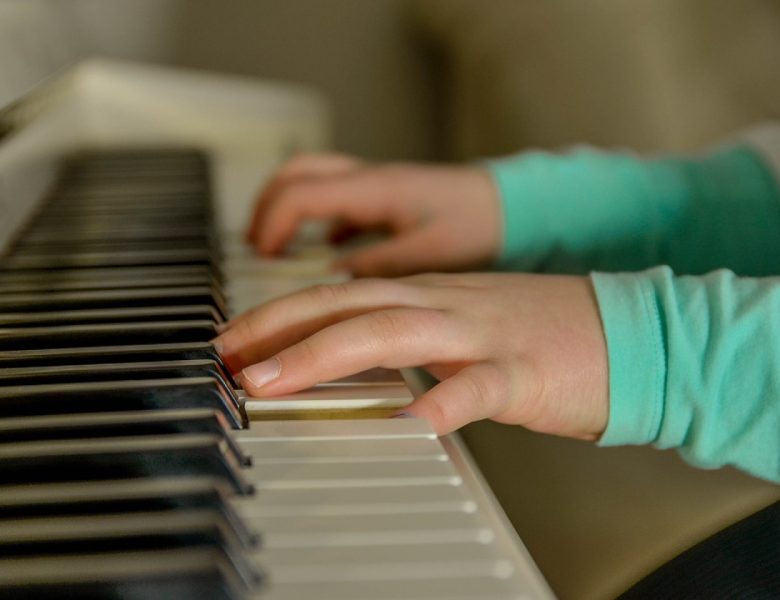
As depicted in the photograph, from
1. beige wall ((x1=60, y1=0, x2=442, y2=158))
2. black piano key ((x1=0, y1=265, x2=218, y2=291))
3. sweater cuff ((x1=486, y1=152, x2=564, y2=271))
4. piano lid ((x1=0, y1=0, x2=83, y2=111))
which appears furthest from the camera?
beige wall ((x1=60, y1=0, x2=442, y2=158))

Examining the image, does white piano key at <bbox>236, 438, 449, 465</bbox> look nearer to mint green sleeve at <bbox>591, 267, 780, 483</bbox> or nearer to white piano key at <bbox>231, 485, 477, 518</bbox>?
white piano key at <bbox>231, 485, 477, 518</bbox>

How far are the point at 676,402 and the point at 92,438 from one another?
1.05 ft

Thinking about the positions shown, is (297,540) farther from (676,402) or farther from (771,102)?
(771,102)

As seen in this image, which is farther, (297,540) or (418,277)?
(418,277)

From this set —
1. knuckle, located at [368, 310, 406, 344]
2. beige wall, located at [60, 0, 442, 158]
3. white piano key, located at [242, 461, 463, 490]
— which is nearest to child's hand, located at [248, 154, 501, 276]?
knuckle, located at [368, 310, 406, 344]

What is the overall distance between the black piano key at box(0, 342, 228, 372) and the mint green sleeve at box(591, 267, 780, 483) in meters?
0.23

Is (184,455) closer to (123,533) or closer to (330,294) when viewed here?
(123,533)

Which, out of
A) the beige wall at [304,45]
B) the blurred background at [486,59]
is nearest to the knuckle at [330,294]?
the blurred background at [486,59]

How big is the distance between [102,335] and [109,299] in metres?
0.07

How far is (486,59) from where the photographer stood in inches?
58.6

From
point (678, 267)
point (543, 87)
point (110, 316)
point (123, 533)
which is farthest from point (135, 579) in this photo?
point (543, 87)

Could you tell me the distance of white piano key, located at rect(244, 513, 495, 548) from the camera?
337mm

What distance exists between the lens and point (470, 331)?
0.50m

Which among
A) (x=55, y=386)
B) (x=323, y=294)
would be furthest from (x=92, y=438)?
(x=323, y=294)
